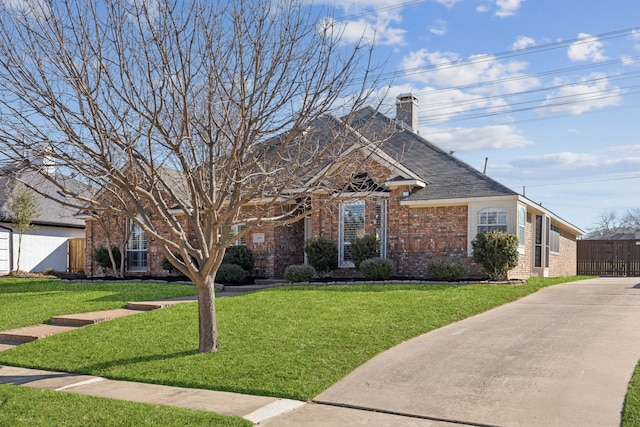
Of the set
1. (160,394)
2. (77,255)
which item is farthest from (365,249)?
(77,255)

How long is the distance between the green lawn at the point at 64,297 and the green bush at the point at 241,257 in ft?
7.74

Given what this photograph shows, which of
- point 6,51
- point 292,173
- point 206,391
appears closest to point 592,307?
point 292,173

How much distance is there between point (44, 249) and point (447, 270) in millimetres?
20299

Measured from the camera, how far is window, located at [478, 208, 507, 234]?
17.8 meters

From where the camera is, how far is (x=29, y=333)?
12.3 metres

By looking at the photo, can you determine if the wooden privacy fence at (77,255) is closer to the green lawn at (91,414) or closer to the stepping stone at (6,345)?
the stepping stone at (6,345)

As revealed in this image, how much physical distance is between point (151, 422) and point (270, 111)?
184 inches

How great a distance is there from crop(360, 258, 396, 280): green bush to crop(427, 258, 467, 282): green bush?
3.78 ft

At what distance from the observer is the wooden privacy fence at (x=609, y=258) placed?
27734mm

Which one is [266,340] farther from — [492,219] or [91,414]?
[492,219]

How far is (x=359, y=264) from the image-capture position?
18.9m

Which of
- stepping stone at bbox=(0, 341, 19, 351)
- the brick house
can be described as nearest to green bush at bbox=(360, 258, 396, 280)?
the brick house

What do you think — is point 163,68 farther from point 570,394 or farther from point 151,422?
point 570,394

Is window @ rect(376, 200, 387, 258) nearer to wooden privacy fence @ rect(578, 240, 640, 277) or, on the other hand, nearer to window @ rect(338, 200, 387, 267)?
window @ rect(338, 200, 387, 267)
